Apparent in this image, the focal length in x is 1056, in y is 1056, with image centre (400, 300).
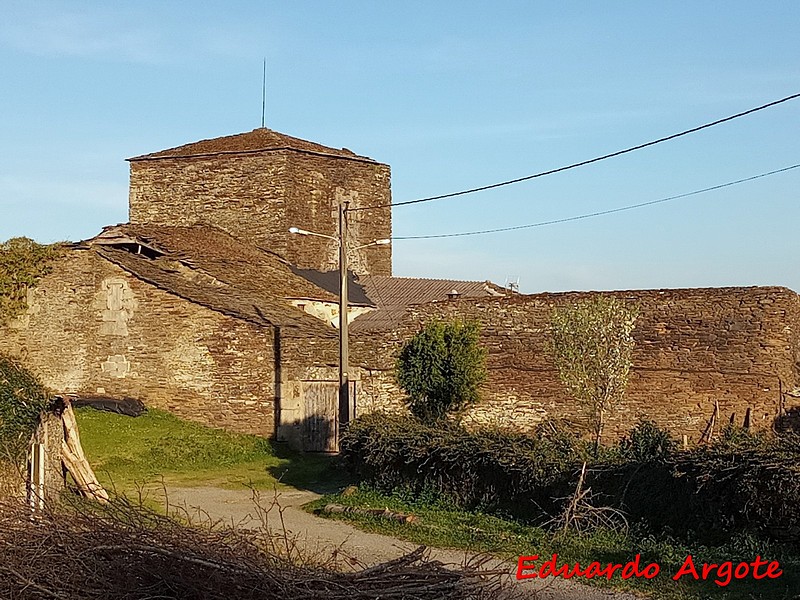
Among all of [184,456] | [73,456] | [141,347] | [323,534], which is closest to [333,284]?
[141,347]

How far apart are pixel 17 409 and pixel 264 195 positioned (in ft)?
81.4

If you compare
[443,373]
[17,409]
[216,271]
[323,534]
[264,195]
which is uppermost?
[264,195]

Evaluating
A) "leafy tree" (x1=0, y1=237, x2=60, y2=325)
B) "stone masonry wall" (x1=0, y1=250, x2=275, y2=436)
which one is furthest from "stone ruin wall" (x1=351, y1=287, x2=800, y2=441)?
"leafy tree" (x1=0, y1=237, x2=60, y2=325)

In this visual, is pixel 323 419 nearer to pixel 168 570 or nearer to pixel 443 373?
pixel 443 373

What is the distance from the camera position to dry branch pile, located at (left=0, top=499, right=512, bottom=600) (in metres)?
5.25

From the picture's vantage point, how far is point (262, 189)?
3759 cm

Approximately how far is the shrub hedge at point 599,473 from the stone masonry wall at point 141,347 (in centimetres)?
795

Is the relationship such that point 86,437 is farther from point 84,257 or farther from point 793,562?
point 793,562

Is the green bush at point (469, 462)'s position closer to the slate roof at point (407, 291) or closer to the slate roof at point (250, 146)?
the slate roof at point (407, 291)

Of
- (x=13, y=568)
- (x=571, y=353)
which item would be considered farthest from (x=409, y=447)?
(x=13, y=568)

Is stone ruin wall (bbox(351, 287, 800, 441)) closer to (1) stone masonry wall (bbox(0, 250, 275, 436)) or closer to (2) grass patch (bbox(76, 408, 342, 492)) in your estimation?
(2) grass patch (bbox(76, 408, 342, 492))

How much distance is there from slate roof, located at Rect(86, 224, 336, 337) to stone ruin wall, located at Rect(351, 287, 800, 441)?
4487mm

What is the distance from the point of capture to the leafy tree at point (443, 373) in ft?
70.2

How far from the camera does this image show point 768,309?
22.0 m
